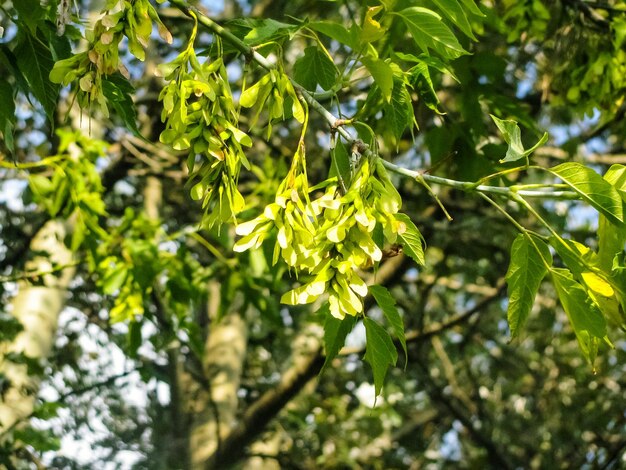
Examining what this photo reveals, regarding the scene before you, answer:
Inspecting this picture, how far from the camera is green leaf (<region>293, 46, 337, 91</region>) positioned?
186cm

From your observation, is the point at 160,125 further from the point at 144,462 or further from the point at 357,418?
the point at 357,418

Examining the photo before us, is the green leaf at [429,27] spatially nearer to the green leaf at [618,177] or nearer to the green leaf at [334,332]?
the green leaf at [618,177]

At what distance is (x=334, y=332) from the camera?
1670 mm

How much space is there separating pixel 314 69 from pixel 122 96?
42 centimetres

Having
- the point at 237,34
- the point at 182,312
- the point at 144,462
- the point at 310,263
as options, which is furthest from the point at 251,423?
the point at 310,263

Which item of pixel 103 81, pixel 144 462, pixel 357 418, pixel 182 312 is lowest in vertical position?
pixel 357 418

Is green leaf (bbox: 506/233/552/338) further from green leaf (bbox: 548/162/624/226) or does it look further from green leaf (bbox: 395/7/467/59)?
green leaf (bbox: 395/7/467/59)

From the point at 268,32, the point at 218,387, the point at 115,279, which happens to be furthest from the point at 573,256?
the point at 218,387

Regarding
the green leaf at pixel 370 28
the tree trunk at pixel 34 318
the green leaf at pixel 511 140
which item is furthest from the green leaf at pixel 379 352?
the tree trunk at pixel 34 318

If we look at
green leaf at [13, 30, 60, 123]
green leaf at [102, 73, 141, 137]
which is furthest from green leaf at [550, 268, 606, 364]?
green leaf at [13, 30, 60, 123]

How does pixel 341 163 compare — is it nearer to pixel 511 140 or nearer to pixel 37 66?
pixel 511 140

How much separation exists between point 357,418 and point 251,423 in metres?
2.29

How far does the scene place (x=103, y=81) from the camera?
1.65 metres

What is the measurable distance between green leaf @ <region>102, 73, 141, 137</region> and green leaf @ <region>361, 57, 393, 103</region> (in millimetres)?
473
